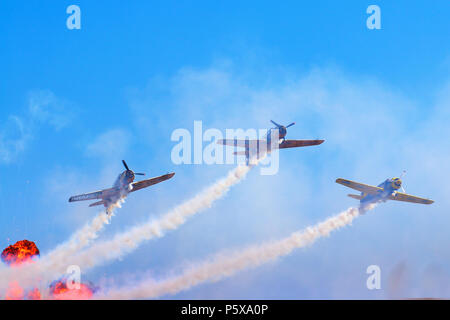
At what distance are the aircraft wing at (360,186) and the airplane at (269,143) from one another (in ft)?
50.9

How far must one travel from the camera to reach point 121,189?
116 metres

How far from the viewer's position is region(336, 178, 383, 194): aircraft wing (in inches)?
5177

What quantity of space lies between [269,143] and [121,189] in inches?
1565

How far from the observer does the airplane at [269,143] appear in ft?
390

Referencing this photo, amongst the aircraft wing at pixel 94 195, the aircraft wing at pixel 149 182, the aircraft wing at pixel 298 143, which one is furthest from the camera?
the aircraft wing at pixel 298 143

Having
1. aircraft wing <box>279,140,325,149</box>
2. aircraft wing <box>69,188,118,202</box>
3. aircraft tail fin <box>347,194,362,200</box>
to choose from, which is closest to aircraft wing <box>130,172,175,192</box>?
aircraft wing <box>69,188,118,202</box>

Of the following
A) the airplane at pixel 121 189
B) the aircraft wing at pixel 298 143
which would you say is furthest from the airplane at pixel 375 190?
the airplane at pixel 121 189

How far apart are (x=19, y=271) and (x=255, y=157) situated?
73.3m

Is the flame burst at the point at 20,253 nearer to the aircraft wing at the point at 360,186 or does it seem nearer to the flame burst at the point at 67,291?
the flame burst at the point at 67,291

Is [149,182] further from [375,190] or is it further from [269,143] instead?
[375,190]

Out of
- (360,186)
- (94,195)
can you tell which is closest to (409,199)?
(360,186)
